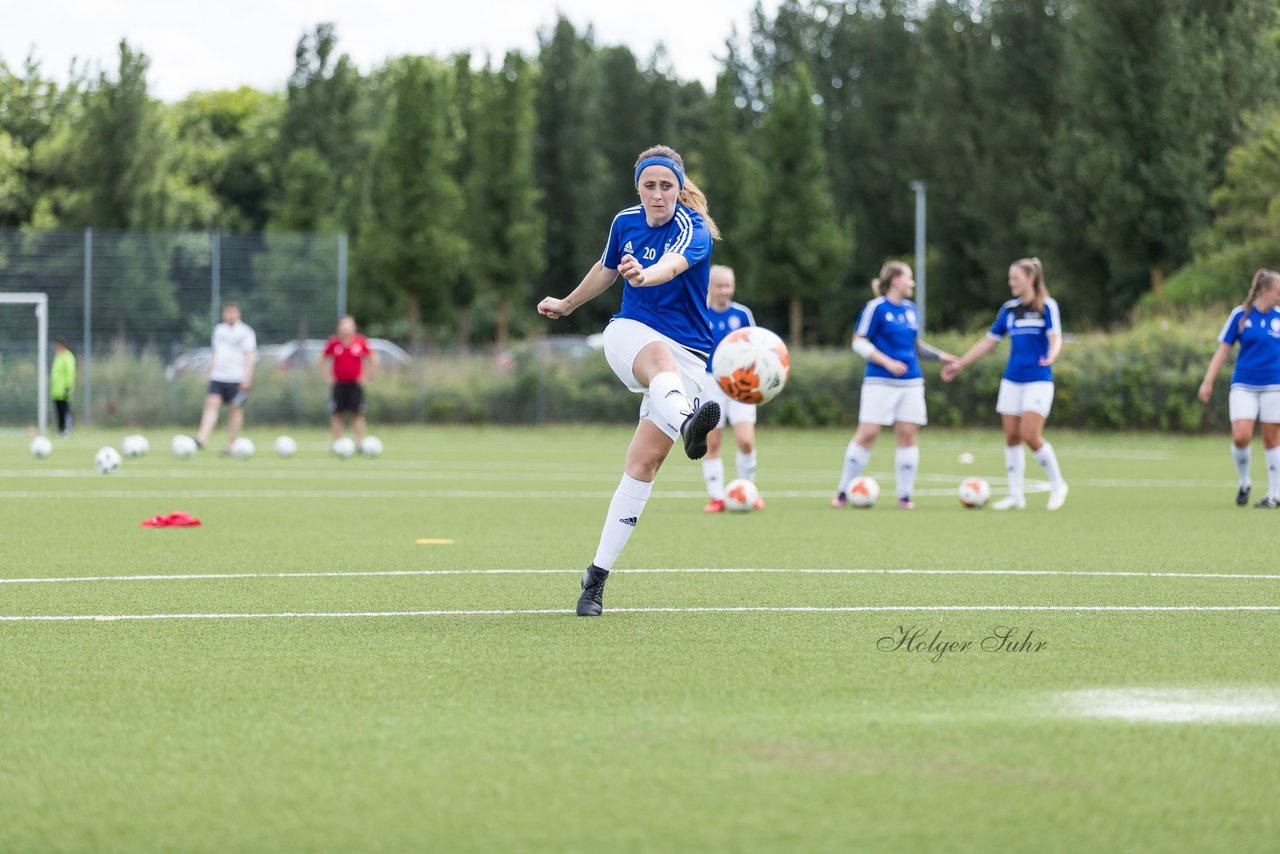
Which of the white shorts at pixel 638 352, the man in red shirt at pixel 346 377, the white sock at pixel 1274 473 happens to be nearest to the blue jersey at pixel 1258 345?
the white sock at pixel 1274 473

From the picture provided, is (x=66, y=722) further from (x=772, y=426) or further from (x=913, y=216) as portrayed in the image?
(x=913, y=216)

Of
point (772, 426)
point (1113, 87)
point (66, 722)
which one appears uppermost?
point (1113, 87)

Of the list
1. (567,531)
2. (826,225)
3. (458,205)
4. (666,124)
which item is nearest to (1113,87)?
(826,225)

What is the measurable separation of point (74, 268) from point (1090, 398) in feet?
68.4

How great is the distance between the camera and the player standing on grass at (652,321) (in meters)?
7.73

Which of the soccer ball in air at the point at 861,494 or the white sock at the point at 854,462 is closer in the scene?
the soccer ball in air at the point at 861,494

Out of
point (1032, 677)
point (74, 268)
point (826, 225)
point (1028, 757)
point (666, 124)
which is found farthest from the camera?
point (666, 124)

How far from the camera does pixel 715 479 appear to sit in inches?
591

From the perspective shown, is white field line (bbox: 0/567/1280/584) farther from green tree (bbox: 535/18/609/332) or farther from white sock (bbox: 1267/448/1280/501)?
green tree (bbox: 535/18/609/332)

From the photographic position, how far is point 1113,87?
44.8 metres

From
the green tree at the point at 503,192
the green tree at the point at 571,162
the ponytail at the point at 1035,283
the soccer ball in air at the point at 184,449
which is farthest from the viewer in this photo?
the green tree at the point at 571,162

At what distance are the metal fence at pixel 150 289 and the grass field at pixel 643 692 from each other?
23844 mm

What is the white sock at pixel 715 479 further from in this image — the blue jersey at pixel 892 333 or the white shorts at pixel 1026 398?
the white shorts at pixel 1026 398

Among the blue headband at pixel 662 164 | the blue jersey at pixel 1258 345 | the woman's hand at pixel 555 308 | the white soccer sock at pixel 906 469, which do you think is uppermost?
the blue headband at pixel 662 164
